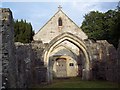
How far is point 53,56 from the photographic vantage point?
112ft

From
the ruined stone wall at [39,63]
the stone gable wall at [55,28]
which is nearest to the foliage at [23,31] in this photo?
the stone gable wall at [55,28]

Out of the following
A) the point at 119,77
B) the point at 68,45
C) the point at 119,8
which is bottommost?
the point at 119,77

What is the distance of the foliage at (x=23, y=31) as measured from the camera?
1430 inches

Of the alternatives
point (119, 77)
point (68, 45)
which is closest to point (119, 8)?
point (68, 45)

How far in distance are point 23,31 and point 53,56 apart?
629 cm

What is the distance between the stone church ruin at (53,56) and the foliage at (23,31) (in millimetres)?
4473

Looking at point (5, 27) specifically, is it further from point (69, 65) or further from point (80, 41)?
point (69, 65)

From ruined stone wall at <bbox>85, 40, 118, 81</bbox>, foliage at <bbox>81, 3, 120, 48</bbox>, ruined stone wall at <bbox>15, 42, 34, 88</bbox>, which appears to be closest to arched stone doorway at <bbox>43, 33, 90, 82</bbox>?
ruined stone wall at <bbox>85, 40, 118, 81</bbox>

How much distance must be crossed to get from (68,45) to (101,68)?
1075cm

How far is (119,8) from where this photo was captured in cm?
3262

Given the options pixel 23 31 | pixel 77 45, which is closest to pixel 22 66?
pixel 77 45

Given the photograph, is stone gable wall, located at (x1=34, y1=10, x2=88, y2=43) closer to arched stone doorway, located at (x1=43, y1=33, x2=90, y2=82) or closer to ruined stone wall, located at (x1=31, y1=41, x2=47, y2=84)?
arched stone doorway, located at (x1=43, y1=33, x2=90, y2=82)

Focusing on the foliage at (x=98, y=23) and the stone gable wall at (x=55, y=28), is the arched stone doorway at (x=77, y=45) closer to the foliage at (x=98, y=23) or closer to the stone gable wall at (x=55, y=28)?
the stone gable wall at (x=55, y=28)

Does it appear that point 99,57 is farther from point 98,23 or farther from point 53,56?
point 98,23
